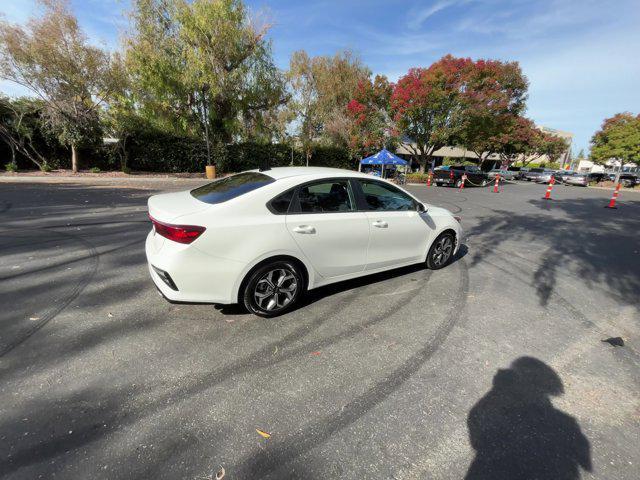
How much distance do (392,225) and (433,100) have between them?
67.7ft

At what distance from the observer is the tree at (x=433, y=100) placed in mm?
20953

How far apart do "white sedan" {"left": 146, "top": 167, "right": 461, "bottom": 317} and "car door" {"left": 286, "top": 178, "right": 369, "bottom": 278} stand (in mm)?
12

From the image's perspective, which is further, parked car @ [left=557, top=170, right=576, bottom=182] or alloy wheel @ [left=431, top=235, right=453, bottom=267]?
parked car @ [left=557, top=170, right=576, bottom=182]


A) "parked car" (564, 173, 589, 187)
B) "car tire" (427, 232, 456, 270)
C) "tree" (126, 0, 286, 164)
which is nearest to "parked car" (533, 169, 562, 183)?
"parked car" (564, 173, 589, 187)

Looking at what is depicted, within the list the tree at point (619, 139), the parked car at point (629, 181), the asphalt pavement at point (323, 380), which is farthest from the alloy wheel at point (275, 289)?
the tree at point (619, 139)

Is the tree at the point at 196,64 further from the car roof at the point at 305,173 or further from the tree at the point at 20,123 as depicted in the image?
the car roof at the point at 305,173

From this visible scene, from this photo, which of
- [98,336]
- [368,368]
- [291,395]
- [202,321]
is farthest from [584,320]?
[98,336]

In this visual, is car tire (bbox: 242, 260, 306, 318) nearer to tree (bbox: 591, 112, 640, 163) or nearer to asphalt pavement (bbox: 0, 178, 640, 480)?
asphalt pavement (bbox: 0, 178, 640, 480)

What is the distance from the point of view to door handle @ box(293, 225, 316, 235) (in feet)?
11.0

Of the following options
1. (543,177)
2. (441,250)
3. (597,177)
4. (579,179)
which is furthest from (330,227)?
(597,177)

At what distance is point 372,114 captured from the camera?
24.8 meters

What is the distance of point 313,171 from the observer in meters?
3.87

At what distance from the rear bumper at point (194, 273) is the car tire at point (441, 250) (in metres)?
3.07

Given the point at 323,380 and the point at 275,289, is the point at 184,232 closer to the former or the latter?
the point at 275,289
